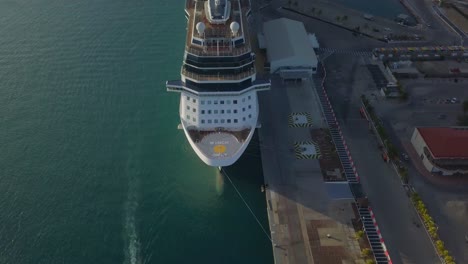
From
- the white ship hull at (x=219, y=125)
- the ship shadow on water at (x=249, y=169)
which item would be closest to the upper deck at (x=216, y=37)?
the white ship hull at (x=219, y=125)

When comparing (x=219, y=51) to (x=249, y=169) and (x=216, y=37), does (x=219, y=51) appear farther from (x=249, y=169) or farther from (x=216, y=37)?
(x=249, y=169)

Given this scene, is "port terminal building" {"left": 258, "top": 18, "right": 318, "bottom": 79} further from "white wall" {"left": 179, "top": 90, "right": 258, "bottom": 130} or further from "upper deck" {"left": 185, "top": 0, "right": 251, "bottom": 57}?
"white wall" {"left": 179, "top": 90, "right": 258, "bottom": 130}

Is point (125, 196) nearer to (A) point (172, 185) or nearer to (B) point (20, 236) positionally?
(A) point (172, 185)

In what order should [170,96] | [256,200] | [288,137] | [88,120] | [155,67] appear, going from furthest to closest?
[155,67], [170,96], [88,120], [288,137], [256,200]

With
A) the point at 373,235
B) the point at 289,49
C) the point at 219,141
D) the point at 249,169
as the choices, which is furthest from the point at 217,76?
the point at 373,235

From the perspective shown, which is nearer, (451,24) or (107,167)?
(107,167)

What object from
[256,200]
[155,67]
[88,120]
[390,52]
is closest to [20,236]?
[88,120]
